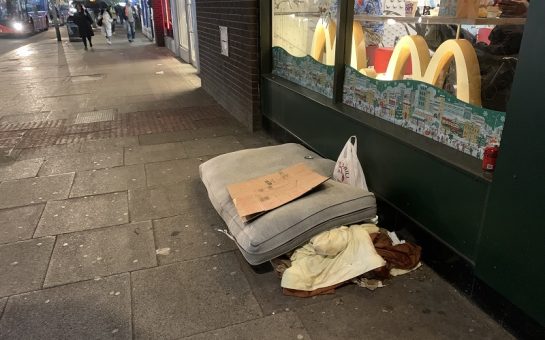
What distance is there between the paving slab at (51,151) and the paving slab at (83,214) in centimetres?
143

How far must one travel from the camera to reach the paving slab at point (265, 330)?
7.36ft

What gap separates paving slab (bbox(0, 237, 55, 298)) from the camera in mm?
2668

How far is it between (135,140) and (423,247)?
398cm

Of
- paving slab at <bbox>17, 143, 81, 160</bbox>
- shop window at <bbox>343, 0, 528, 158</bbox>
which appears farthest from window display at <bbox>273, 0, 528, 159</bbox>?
paving slab at <bbox>17, 143, 81, 160</bbox>

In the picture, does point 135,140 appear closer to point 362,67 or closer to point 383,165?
point 362,67

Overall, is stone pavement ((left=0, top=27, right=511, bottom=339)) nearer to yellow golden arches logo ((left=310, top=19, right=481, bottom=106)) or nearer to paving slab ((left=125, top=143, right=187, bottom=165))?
paving slab ((left=125, top=143, right=187, bottom=165))

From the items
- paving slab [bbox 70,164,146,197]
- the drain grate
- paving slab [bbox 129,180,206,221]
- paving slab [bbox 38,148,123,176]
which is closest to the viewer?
paving slab [bbox 129,180,206,221]

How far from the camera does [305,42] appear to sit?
191 inches

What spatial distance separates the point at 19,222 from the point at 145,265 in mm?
1343

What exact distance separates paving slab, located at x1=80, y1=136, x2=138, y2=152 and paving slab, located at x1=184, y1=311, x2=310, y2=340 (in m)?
3.50

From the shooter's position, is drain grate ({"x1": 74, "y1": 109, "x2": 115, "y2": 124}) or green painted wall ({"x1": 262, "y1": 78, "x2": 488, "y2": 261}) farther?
drain grate ({"x1": 74, "y1": 109, "x2": 115, "y2": 124})

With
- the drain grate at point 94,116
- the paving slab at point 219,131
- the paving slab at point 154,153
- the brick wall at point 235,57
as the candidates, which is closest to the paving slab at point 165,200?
the paving slab at point 154,153

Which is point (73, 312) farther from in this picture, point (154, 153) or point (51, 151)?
point (51, 151)

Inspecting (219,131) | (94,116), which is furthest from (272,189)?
→ (94,116)
